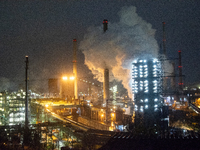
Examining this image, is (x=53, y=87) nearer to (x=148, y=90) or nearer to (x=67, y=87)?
(x=67, y=87)

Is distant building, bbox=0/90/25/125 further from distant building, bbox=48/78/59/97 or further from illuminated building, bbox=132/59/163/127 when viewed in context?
distant building, bbox=48/78/59/97

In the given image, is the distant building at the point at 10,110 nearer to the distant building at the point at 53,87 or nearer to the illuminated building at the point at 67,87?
the illuminated building at the point at 67,87

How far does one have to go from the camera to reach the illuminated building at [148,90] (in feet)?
83.3

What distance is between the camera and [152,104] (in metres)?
25.6

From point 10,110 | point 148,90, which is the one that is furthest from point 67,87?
point 148,90

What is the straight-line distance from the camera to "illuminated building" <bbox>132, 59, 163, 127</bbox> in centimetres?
2540

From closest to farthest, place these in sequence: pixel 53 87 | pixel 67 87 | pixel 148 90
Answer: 1. pixel 148 90
2. pixel 67 87
3. pixel 53 87

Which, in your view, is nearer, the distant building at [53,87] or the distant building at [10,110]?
the distant building at [10,110]

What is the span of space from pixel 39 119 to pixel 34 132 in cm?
892

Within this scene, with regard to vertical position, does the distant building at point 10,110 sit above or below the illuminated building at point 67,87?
below

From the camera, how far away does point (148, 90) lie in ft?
84.6

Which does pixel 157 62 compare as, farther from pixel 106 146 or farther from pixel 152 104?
pixel 106 146

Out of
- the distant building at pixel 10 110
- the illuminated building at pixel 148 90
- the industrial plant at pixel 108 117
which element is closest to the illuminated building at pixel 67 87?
the industrial plant at pixel 108 117

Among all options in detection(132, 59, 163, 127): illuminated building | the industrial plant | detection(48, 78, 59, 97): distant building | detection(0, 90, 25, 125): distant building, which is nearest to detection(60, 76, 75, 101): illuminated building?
the industrial plant
